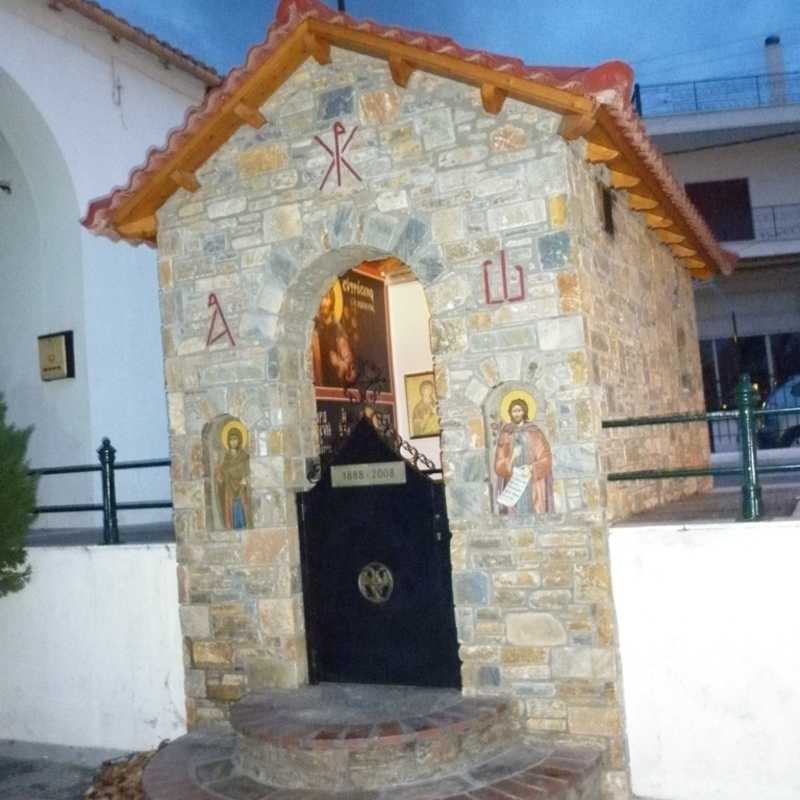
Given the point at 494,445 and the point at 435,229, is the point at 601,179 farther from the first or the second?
the point at 494,445

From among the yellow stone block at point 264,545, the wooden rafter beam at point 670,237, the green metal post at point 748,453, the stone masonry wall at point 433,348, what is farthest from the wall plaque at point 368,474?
the wooden rafter beam at point 670,237

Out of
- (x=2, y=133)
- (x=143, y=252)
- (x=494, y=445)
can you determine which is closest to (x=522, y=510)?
(x=494, y=445)

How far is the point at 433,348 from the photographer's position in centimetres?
566

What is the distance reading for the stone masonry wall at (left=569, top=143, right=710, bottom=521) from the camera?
5496 millimetres

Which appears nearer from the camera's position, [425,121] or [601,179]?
[425,121]

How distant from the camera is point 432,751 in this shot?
4914 millimetres

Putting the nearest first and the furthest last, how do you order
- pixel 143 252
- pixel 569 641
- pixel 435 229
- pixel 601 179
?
1. pixel 569 641
2. pixel 435 229
3. pixel 601 179
4. pixel 143 252

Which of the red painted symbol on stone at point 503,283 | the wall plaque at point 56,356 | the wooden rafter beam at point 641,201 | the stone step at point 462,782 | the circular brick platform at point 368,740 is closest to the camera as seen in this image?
the stone step at point 462,782

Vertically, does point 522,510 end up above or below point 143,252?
below

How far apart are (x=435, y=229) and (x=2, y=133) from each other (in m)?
5.95

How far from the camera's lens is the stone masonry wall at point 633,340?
5.50 meters

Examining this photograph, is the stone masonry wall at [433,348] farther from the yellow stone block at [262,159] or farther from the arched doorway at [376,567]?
the arched doorway at [376,567]

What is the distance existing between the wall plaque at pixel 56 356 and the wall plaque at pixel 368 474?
173 inches

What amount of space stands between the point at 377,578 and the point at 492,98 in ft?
10.1
